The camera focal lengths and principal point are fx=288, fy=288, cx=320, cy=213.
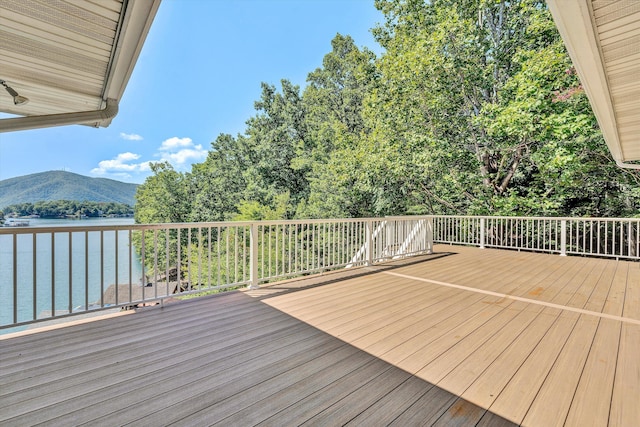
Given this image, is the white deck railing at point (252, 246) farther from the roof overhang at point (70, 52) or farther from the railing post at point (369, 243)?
the roof overhang at point (70, 52)

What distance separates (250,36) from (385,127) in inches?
844

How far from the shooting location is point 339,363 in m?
1.97

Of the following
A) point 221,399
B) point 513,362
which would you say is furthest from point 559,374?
point 221,399

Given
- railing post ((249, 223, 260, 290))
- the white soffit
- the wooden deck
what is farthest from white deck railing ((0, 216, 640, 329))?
the white soffit

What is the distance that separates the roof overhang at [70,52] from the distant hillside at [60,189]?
27.1 meters

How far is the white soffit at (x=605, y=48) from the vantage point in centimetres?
158

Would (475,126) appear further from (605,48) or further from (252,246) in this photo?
(252,246)

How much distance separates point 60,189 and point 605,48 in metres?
40.2

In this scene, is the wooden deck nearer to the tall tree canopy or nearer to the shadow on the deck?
the shadow on the deck

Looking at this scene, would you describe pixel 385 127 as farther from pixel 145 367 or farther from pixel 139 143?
pixel 139 143

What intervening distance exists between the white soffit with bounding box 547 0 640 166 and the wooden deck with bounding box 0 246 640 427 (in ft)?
6.85

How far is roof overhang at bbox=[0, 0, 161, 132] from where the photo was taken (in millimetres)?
1890

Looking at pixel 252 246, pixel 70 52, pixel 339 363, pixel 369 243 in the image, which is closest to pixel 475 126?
pixel 369 243

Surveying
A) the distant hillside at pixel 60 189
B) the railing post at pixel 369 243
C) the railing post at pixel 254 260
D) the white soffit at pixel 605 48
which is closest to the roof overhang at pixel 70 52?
the railing post at pixel 254 260
